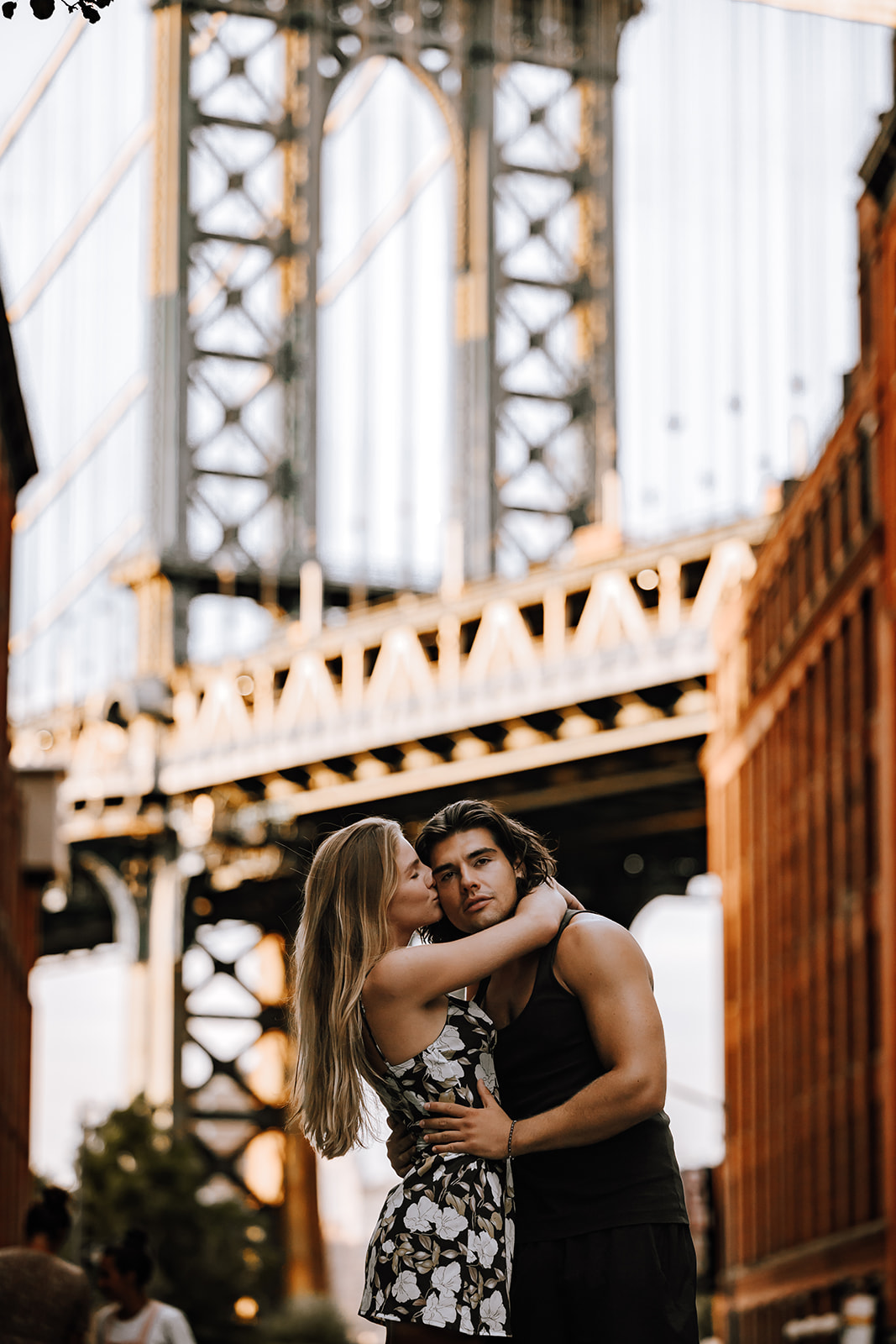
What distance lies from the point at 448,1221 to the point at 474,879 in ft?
1.98

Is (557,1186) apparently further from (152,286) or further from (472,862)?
(152,286)

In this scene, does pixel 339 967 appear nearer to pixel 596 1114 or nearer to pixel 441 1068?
pixel 441 1068

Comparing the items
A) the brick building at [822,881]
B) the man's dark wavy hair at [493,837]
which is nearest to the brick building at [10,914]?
the brick building at [822,881]

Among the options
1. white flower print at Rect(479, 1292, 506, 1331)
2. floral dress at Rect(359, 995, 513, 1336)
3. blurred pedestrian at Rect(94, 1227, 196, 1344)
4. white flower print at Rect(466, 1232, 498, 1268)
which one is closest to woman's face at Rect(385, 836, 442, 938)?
floral dress at Rect(359, 995, 513, 1336)

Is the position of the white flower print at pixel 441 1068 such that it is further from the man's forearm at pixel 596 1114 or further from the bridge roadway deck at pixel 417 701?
the bridge roadway deck at pixel 417 701

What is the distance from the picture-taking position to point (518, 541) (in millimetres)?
61219

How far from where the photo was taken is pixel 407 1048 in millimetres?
4664

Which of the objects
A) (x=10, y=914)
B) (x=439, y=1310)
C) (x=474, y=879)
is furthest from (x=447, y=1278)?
(x=10, y=914)

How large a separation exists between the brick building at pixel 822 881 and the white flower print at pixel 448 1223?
806 inches

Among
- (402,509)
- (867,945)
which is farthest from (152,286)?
(867,945)

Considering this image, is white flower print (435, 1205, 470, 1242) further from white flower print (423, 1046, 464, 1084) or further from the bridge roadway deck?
the bridge roadway deck

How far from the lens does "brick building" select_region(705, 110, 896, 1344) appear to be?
26828 millimetres

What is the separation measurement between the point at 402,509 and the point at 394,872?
56.0m

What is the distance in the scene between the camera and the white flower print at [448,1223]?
4.61 meters
